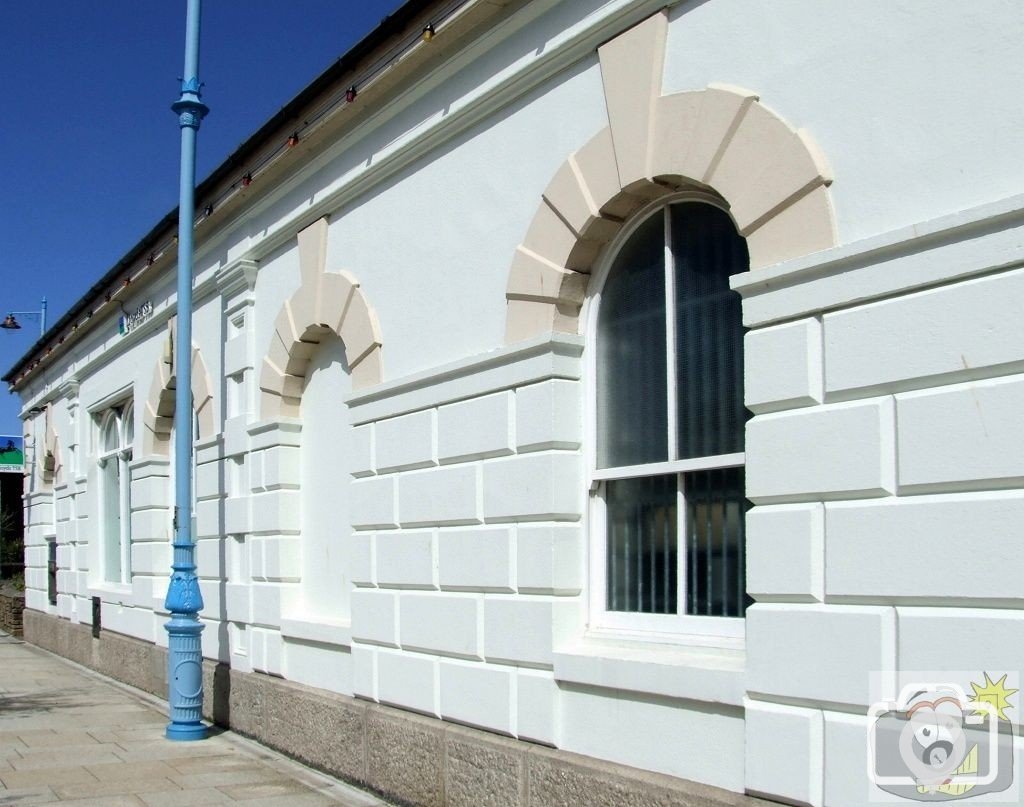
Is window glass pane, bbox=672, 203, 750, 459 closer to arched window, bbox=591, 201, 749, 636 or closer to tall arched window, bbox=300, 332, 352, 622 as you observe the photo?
arched window, bbox=591, 201, 749, 636

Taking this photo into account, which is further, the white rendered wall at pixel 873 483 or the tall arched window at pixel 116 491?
the tall arched window at pixel 116 491

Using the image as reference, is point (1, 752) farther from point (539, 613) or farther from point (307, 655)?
point (539, 613)

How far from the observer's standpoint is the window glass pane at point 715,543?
588cm

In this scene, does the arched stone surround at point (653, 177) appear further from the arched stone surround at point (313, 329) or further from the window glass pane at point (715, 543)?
Result: the arched stone surround at point (313, 329)

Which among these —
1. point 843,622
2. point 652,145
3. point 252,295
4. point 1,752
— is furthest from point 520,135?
point 1,752

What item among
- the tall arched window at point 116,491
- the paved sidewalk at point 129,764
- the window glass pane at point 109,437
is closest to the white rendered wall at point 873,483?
the paved sidewalk at point 129,764

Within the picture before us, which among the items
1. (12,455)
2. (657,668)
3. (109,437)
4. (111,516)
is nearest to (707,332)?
(657,668)

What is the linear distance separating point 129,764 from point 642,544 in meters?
5.45

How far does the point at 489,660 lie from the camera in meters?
7.25

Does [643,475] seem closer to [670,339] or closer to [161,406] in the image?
[670,339]

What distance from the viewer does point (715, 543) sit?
6.03 metres

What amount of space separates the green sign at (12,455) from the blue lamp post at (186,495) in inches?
570

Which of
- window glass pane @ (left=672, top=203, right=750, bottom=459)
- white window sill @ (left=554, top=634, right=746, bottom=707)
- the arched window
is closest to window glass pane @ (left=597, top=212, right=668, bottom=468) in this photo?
the arched window

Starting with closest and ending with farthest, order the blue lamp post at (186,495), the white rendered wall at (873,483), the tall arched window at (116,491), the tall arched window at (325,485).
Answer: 1. the white rendered wall at (873,483)
2. the tall arched window at (325,485)
3. the blue lamp post at (186,495)
4. the tall arched window at (116,491)
